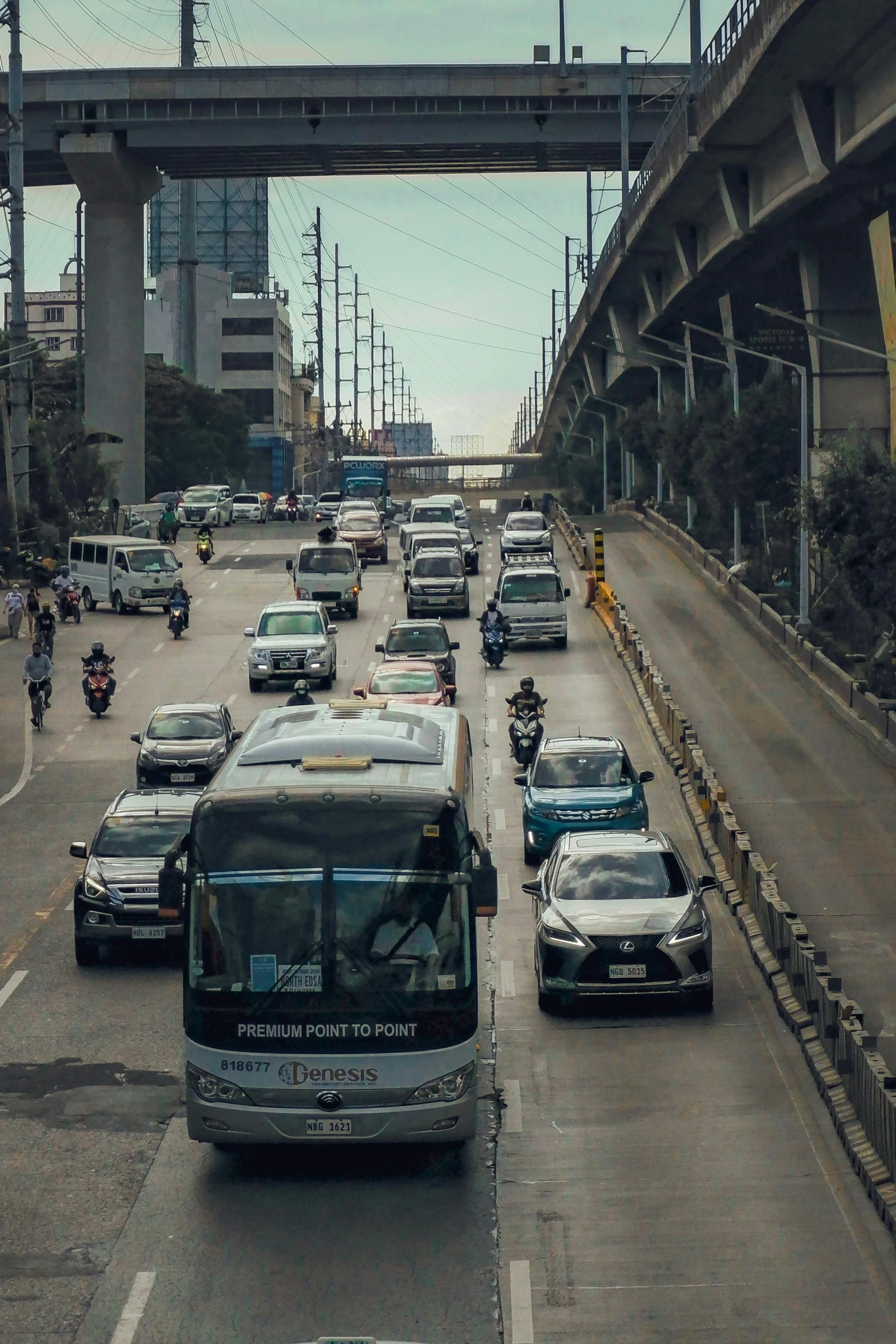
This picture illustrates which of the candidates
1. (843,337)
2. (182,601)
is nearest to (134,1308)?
(182,601)

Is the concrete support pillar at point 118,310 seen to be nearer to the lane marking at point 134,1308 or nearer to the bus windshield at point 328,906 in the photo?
the bus windshield at point 328,906

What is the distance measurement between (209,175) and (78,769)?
2447 inches

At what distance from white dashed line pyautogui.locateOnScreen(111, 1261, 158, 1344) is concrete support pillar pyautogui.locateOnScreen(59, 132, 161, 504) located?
81024mm

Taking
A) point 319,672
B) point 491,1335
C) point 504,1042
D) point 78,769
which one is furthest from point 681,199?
point 491,1335

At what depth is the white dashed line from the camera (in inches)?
436

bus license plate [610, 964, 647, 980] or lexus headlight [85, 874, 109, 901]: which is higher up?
lexus headlight [85, 874, 109, 901]

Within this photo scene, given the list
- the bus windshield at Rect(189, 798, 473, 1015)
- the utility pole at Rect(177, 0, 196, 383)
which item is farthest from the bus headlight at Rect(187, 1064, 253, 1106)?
the utility pole at Rect(177, 0, 196, 383)

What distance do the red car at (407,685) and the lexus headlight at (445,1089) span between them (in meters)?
22.8

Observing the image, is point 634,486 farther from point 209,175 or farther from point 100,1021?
point 100,1021

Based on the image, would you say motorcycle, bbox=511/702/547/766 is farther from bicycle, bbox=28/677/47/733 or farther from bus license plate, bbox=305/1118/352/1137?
bus license plate, bbox=305/1118/352/1137

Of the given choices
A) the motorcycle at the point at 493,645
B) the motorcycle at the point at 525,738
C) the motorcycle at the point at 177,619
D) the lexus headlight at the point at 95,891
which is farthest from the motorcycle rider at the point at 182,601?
the lexus headlight at the point at 95,891

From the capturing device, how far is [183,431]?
426ft

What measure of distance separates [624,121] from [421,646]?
45543mm

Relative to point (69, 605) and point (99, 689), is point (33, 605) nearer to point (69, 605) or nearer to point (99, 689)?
point (99, 689)
